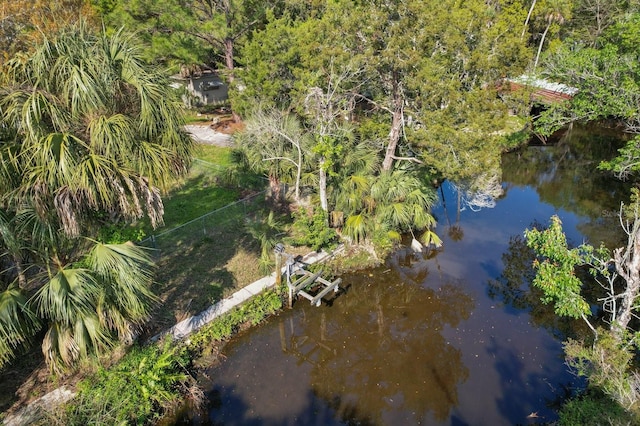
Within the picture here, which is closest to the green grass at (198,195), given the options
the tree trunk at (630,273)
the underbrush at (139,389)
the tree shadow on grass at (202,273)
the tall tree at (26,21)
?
the tree shadow on grass at (202,273)

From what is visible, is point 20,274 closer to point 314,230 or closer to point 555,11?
point 314,230

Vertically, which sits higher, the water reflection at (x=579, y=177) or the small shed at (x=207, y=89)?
the small shed at (x=207, y=89)

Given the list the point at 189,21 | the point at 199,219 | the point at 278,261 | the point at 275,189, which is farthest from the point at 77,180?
the point at 189,21

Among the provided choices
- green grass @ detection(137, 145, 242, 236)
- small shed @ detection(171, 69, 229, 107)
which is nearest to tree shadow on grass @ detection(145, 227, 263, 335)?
green grass @ detection(137, 145, 242, 236)

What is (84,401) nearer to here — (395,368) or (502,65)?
(395,368)

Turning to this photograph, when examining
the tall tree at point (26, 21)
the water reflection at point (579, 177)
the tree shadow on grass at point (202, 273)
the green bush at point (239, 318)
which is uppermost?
the tall tree at point (26, 21)

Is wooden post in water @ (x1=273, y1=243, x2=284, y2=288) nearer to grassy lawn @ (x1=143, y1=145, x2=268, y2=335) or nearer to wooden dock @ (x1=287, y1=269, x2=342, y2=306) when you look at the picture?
wooden dock @ (x1=287, y1=269, x2=342, y2=306)

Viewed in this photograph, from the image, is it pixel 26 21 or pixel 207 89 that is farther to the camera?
pixel 207 89

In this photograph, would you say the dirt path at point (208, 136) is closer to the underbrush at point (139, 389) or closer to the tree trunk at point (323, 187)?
the tree trunk at point (323, 187)
